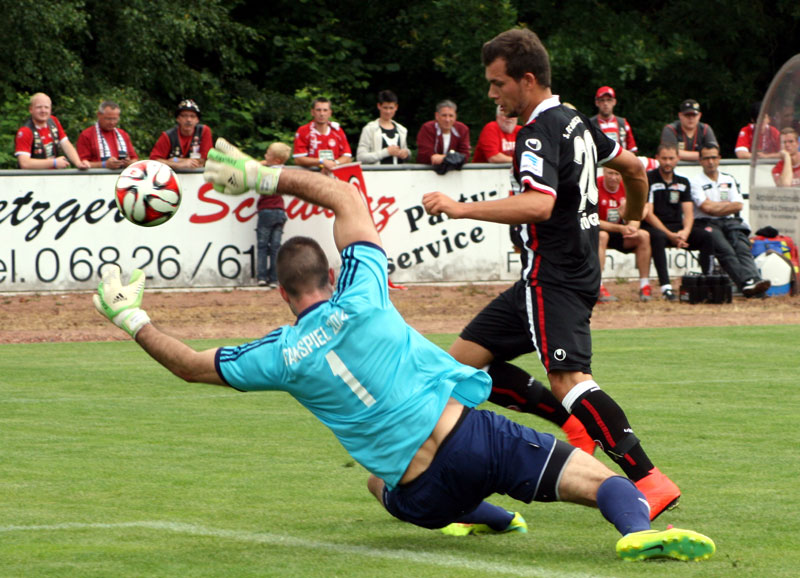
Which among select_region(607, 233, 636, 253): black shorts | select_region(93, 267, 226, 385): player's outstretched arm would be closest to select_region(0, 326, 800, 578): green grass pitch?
select_region(93, 267, 226, 385): player's outstretched arm

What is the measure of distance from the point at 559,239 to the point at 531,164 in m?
0.48

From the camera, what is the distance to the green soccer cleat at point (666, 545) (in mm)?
4859

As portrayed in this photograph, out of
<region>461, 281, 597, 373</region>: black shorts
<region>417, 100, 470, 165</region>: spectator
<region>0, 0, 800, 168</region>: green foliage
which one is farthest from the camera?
<region>0, 0, 800, 168</region>: green foliage

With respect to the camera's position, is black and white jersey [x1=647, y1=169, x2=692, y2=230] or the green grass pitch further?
black and white jersey [x1=647, y1=169, x2=692, y2=230]

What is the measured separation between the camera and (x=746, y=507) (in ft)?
19.5

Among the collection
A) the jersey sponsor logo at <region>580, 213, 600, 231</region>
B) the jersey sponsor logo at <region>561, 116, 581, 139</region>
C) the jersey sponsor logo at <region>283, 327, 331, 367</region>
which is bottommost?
the jersey sponsor logo at <region>283, 327, 331, 367</region>

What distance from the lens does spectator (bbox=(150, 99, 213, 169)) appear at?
17.7 metres

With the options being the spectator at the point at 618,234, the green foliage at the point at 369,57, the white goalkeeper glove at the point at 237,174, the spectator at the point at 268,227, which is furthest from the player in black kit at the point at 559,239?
the green foliage at the point at 369,57

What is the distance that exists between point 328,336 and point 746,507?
7.31 ft

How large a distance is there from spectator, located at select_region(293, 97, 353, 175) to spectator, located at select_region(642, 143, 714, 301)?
13.7ft

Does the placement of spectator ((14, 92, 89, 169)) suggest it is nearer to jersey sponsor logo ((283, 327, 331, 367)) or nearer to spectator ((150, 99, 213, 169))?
spectator ((150, 99, 213, 169))

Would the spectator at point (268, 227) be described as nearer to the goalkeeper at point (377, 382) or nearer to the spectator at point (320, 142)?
the spectator at point (320, 142)

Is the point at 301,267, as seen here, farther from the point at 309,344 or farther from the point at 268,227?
the point at 268,227

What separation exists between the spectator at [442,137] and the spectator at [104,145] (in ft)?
12.9
